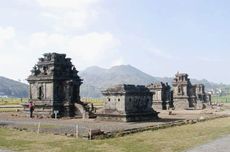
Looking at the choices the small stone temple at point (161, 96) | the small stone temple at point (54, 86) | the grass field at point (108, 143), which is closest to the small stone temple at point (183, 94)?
the small stone temple at point (161, 96)

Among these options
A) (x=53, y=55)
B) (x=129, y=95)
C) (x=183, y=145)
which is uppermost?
(x=53, y=55)

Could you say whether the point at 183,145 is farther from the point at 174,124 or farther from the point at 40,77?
the point at 40,77

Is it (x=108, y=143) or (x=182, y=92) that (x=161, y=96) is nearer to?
(x=182, y=92)

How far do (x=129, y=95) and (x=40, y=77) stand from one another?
20.1 meters

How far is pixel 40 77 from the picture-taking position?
196ft

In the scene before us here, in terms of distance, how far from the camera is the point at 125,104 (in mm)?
45969

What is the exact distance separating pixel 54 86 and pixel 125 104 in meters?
17.1

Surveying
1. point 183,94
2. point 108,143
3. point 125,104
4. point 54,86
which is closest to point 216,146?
point 108,143

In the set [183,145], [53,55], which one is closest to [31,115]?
[53,55]

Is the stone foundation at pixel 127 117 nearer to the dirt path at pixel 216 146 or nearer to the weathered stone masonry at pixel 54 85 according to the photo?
the weathered stone masonry at pixel 54 85

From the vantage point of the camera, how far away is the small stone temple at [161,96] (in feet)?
277

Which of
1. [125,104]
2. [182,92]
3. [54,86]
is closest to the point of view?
[125,104]

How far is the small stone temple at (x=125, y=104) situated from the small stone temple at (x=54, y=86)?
437 inches

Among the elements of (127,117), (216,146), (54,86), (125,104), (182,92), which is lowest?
(216,146)
